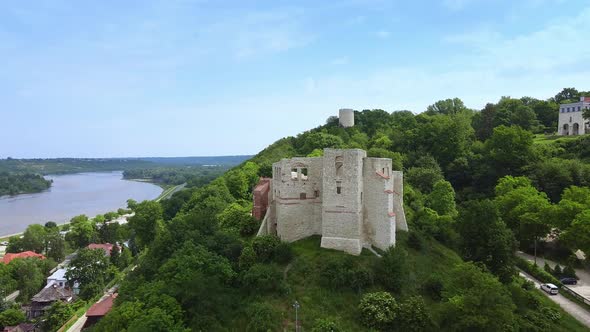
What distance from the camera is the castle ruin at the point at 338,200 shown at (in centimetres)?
2902

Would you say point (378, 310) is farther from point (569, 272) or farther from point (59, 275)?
point (59, 275)

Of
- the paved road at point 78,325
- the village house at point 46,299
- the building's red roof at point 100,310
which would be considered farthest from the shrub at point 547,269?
the village house at point 46,299

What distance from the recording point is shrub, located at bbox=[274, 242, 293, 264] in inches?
1132

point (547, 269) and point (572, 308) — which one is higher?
point (547, 269)

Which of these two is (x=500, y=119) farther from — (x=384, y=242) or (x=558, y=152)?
(x=384, y=242)

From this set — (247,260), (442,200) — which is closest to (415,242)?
(247,260)

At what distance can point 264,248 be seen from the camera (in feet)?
96.1

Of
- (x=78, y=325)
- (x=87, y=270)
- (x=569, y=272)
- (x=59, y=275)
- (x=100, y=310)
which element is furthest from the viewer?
(x=59, y=275)

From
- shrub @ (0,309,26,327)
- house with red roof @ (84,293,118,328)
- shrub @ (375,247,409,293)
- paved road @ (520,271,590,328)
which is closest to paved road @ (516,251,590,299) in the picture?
paved road @ (520,271,590,328)

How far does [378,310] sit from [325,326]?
11.6 ft

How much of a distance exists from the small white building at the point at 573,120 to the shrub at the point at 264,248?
62.5 meters

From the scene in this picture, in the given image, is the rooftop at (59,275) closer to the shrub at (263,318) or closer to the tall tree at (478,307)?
the shrub at (263,318)

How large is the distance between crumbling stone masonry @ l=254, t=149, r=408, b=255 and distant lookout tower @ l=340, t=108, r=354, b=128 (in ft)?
177

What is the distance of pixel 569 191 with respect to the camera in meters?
42.6
